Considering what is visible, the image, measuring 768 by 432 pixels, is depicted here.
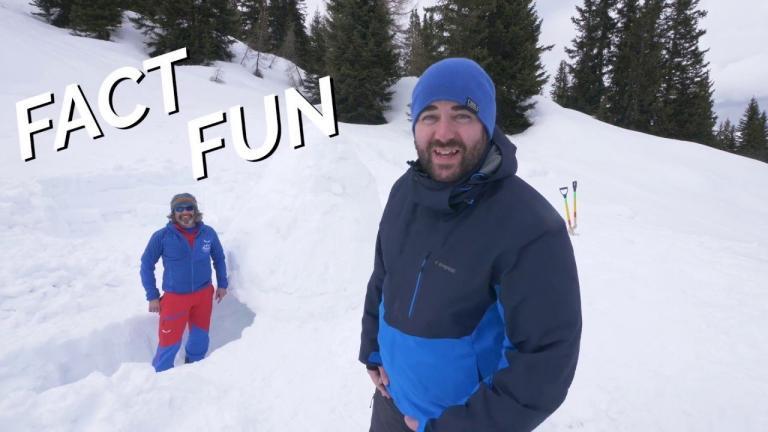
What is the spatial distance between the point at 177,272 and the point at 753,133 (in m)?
48.3

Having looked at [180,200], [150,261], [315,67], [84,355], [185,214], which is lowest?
[84,355]

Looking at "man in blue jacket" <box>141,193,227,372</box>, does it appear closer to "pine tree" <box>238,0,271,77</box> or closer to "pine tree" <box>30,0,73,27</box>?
"pine tree" <box>238,0,271,77</box>

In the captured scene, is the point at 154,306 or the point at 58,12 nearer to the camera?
the point at 154,306

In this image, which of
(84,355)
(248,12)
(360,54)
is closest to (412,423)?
(84,355)

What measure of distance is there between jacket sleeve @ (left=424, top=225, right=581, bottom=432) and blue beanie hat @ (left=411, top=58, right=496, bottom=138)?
52 cm

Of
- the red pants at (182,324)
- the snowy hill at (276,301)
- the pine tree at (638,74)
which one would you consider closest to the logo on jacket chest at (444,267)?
the snowy hill at (276,301)

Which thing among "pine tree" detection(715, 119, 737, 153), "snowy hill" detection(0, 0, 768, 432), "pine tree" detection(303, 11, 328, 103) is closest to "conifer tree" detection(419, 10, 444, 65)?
"pine tree" detection(303, 11, 328, 103)

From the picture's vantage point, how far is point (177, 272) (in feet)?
13.8

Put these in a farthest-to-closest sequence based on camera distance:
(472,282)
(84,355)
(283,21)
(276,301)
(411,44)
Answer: (283,21), (411,44), (276,301), (84,355), (472,282)

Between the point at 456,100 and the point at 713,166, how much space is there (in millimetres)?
16603

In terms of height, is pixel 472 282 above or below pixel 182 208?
above

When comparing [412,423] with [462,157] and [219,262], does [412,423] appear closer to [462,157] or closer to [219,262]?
[462,157]

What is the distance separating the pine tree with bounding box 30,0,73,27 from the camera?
2095cm

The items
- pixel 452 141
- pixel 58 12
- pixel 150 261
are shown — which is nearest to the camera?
pixel 452 141
